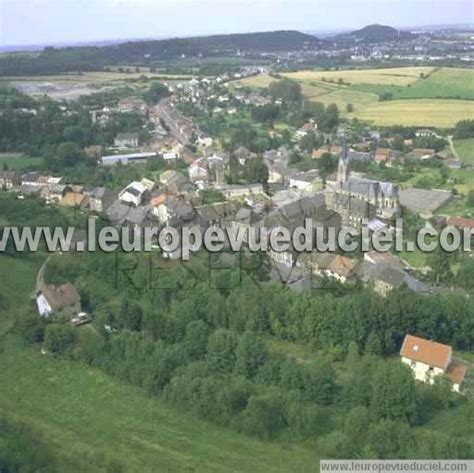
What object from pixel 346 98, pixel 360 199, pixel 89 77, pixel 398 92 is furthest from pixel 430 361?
pixel 89 77

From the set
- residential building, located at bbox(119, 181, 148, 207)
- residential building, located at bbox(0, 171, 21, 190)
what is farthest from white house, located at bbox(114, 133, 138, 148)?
residential building, located at bbox(119, 181, 148, 207)

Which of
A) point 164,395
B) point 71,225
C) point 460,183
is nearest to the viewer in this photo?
point 164,395

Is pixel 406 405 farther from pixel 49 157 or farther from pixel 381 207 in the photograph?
pixel 49 157

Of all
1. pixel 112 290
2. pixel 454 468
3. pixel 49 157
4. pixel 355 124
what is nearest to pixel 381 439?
pixel 454 468

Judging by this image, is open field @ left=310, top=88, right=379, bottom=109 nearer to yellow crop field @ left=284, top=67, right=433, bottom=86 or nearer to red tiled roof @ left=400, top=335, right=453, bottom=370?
yellow crop field @ left=284, top=67, right=433, bottom=86

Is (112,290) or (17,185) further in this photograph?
(17,185)

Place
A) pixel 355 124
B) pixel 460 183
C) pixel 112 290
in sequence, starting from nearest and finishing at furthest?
1. pixel 112 290
2. pixel 460 183
3. pixel 355 124

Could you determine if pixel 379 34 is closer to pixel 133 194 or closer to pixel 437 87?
pixel 437 87

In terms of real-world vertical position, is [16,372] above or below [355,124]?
below

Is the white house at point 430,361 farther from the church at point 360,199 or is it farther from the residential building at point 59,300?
the church at point 360,199
